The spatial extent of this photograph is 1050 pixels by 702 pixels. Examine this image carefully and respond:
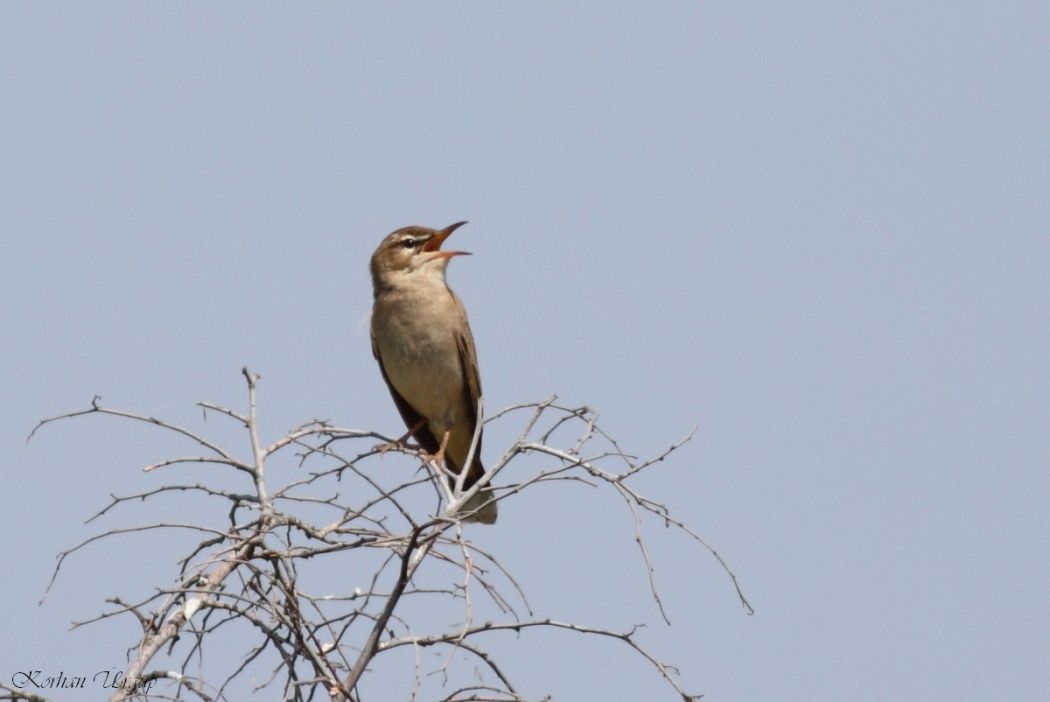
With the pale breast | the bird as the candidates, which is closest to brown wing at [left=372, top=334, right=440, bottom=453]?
the bird

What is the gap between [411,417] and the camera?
748 centimetres

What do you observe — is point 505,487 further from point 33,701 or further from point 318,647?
point 33,701

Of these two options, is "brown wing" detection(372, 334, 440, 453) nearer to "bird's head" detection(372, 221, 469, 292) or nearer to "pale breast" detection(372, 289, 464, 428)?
"pale breast" detection(372, 289, 464, 428)

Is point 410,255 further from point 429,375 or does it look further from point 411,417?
point 411,417

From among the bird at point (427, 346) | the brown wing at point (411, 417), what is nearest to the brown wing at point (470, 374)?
the bird at point (427, 346)

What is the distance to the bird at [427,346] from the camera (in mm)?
7129

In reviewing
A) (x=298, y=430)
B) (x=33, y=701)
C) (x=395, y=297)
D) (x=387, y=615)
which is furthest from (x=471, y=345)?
(x=33, y=701)

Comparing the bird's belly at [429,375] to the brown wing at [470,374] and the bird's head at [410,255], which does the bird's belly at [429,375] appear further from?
the bird's head at [410,255]

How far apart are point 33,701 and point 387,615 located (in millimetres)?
937

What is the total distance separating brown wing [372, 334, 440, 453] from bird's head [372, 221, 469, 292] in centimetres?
42

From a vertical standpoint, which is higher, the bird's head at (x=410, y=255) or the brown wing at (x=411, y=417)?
the bird's head at (x=410, y=255)

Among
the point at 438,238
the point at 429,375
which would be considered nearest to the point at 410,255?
the point at 438,238

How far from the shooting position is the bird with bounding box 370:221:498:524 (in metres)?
7.13

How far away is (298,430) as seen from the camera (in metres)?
4.56
